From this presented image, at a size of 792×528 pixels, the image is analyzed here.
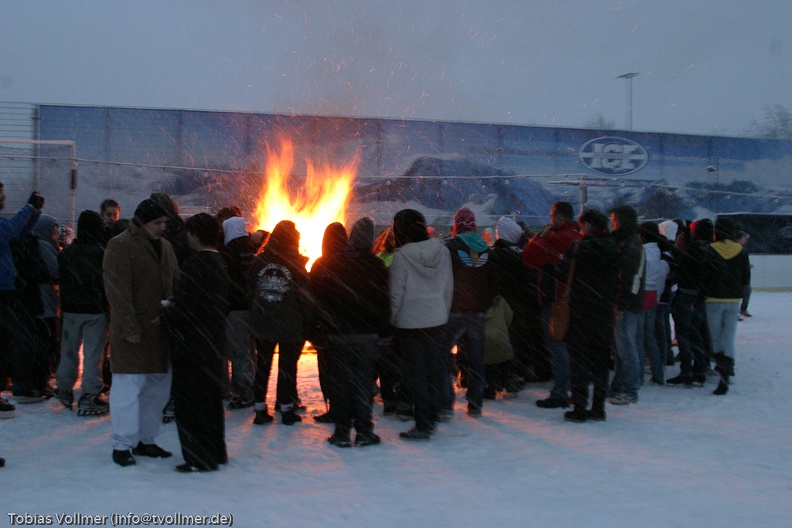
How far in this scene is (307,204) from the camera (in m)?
12.8

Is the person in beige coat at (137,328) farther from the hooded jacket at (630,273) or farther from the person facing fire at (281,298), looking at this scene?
the hooded jacket at (630,273)

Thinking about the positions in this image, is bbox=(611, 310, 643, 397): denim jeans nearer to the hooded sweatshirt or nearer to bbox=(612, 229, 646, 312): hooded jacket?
bbox=(612, 229, 646, 312): hooded jacket

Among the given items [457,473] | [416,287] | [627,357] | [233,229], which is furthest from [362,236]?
[627,357]

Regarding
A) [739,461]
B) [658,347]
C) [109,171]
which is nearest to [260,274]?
[739,461]

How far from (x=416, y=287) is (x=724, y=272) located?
13.8 ft

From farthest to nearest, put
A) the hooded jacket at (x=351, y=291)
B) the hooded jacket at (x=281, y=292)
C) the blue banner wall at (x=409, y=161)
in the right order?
the blue banner wall at (x=409, y=161), the hooded jacket at (x=281, y=292), the hooded jacket at (x=351, y=291)

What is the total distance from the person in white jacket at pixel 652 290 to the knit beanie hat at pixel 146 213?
5612 millimetres

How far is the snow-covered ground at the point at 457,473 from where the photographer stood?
183 inches

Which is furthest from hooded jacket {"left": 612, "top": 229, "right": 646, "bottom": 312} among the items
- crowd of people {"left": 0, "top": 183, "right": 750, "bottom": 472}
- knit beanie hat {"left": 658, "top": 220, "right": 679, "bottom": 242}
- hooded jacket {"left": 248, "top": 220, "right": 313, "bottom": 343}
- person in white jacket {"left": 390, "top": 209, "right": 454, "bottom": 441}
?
hooded jacket {"left": 248, "top": 220, "right": 313, "bottom": 343}

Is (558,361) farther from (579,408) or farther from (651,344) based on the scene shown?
(651,344)

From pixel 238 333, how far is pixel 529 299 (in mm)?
3391

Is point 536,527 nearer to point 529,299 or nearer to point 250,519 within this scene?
point 250,519

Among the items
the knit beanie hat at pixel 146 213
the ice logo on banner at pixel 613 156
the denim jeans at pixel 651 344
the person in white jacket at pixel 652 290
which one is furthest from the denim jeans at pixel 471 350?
the ice logo on banner at pixel 613 156

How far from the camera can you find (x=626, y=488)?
521 centimetres
